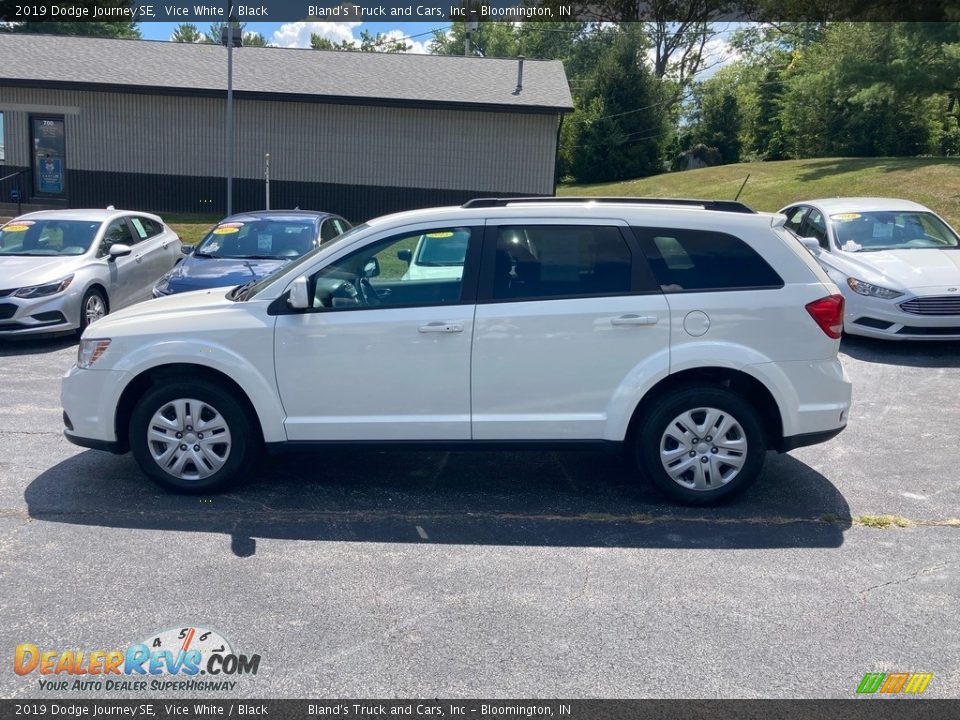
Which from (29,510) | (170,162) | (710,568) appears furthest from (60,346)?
(170,162)

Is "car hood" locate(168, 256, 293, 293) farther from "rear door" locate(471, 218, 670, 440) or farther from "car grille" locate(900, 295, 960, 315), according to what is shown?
"car grille" locate(900, 295, 960, 315)

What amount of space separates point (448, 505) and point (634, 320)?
62.7 inches

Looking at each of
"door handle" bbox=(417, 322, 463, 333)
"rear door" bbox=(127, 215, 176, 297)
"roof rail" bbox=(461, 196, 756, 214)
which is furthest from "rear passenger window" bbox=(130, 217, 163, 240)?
"door handle" bbox=(417, 322, 463, 333)

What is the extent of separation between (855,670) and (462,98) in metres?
22.0

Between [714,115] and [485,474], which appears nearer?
[485,474]

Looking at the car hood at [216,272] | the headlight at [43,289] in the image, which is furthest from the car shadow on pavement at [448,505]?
the headlight at [43,289]

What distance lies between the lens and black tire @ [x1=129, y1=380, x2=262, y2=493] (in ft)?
18.9

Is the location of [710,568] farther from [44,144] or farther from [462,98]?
[44,144]

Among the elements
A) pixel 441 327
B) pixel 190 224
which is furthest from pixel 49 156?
pixel 441 327

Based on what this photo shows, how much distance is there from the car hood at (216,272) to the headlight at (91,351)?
3988mm

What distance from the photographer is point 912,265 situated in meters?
10.8

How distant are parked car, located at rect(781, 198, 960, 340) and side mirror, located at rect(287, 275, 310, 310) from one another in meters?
7.14

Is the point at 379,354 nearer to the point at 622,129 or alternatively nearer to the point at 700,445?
the point at 700,445

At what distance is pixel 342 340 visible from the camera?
5.67 m
